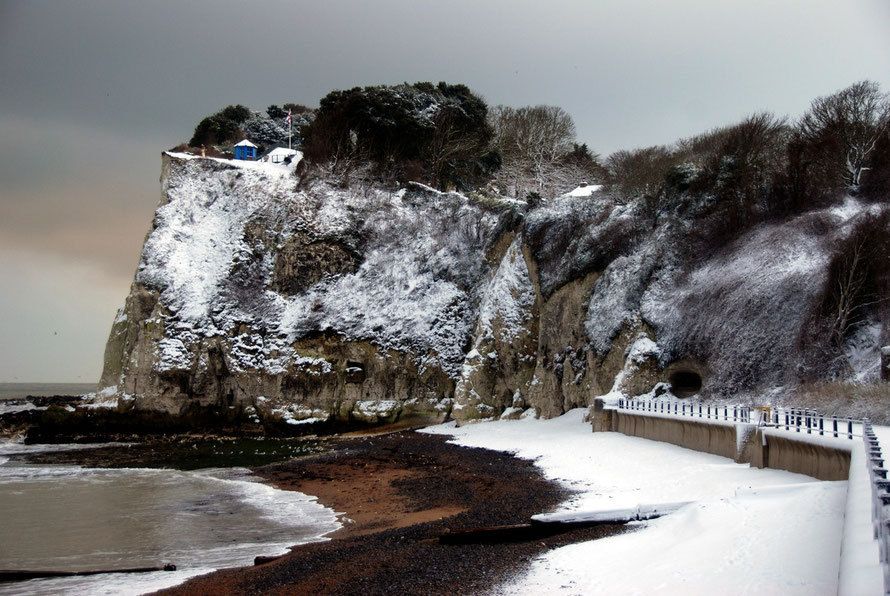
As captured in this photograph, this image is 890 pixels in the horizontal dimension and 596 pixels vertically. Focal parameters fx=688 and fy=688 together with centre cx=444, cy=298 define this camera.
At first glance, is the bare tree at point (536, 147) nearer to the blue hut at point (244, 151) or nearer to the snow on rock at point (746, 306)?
the blue hut at point (244, 151)

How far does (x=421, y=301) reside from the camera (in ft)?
144

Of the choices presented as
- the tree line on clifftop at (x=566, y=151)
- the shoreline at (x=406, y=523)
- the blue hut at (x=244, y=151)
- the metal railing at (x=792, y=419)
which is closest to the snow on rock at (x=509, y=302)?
the tree line on clifftop at (x=566, y=151)

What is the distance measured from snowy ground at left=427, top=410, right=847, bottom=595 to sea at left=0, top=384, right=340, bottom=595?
21.0 feet

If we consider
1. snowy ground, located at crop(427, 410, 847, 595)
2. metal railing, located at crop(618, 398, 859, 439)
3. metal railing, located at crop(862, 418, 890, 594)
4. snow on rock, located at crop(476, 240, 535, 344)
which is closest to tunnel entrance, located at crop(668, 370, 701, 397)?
metal railing, located at crop(618, 398, 859, 439)

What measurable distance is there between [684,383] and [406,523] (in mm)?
17994

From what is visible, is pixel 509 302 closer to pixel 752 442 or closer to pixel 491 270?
pixel 491 270

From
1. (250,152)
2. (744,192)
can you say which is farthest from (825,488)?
(250,152)

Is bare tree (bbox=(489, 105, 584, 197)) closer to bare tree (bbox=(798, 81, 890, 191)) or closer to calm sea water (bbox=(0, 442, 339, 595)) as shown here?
bare tree (bbox=(798, 81, 890, 191))

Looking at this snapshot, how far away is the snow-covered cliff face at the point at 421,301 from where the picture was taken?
93.5ft

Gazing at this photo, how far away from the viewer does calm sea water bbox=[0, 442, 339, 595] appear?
41.9ft

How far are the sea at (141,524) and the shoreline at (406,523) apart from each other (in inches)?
36.9

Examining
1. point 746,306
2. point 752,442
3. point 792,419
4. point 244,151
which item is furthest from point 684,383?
point 244,151

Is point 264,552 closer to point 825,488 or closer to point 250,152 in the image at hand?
point 825,488

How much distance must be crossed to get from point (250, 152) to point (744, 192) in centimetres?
4184
